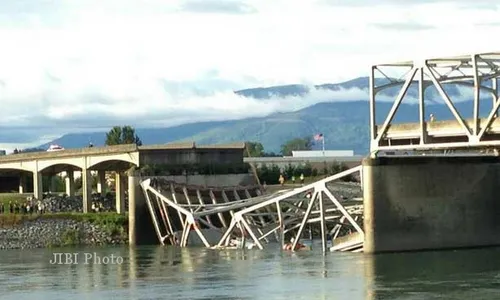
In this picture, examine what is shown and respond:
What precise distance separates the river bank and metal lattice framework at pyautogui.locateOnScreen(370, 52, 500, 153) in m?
30.8

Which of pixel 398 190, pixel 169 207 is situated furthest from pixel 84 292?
pixel 169 207

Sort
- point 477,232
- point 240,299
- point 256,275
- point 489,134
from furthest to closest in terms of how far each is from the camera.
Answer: point 477,232
point 489,134
point 256,275
point 240,299

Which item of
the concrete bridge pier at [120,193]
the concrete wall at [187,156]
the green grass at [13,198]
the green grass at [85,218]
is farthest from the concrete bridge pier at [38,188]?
the concrete wall at [187,156]

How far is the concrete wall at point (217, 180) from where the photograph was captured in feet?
411

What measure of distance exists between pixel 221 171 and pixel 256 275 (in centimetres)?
4582

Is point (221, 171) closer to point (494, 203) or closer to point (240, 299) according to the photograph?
point (494, 203)

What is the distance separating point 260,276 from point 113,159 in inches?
2112

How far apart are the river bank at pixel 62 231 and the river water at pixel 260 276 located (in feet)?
64.4

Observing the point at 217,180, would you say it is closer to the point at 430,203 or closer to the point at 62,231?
the point at 62,231

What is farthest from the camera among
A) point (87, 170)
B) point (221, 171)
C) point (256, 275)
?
point (87, 170)

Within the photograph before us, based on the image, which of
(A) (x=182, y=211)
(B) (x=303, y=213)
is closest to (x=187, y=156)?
(A) (x=182, y=211)

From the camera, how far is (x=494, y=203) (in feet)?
327

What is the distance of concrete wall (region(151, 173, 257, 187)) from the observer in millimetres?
125331
